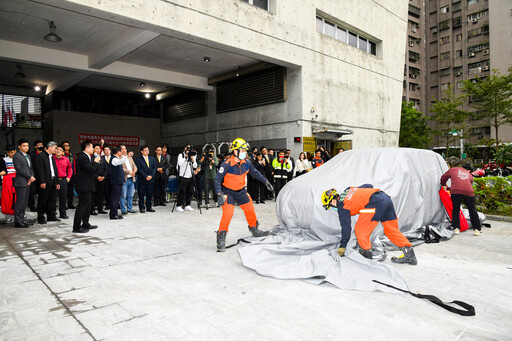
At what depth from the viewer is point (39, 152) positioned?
7836 millimetres

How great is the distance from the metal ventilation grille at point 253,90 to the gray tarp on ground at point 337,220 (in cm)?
929

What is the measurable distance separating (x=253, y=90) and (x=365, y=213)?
12.7 meters

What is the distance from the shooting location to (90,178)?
688 cm

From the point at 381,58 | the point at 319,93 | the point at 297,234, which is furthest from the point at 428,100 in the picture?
the point at 297,234

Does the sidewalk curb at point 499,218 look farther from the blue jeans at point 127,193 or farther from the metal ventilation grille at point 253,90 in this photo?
the metal ventilation grille at point 253,90

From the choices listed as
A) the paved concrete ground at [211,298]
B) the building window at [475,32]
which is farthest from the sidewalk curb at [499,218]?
the building window at [475,32]

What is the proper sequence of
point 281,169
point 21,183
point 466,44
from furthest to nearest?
1. point 466,44
2. point 281,169
3. point 21,183

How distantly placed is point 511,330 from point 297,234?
10.5 ft

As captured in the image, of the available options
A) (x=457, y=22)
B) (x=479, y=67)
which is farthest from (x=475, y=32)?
(x=479, y=67)

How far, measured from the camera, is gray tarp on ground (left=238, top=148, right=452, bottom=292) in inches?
157

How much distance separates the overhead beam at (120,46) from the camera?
438 inches

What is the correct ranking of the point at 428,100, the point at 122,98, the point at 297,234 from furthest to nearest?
the point at 428,100, the point at 122,98, the point at 297,234

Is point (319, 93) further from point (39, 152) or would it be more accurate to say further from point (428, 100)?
point (428, 100)

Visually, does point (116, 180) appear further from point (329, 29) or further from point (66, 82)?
point (329, 29)
